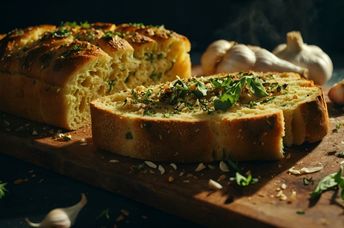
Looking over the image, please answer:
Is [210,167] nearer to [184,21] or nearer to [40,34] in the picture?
[40,34]

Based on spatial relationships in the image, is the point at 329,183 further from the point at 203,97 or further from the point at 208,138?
the point at 203,97

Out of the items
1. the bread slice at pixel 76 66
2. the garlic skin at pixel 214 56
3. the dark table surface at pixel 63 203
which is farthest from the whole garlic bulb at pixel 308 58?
the dark table surface at pixel 63 203

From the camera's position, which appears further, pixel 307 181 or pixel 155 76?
pixel 155 76

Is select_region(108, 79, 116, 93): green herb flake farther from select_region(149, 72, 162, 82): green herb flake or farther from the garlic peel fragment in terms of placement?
the garlic peel fragment

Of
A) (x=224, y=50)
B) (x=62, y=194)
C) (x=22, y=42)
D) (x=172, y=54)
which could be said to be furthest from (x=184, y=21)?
(x=62, y=194)

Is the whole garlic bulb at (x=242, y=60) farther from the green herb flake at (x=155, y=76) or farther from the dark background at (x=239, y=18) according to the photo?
the dark background at (x=239, y=18)

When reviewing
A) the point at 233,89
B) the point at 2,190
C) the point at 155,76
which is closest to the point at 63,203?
the point at 2,190

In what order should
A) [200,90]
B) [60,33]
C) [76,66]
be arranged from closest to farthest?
1. [200,90]
2. [76,66]
3. [60,33]
